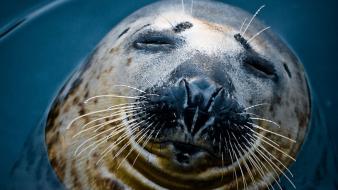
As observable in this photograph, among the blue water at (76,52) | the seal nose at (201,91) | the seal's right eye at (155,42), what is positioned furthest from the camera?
the blue water at (76,52)

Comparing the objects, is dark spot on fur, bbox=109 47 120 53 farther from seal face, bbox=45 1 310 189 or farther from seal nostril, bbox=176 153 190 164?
seal nostril, bbox=176 153 190 164

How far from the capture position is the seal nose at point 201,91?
259 cm

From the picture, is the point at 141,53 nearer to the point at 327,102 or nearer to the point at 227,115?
the point at 227,115

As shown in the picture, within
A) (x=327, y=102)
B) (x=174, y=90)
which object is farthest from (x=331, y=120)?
(x=174, y=90)

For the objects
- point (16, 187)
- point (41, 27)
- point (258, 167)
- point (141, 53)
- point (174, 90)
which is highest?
point (41, 27)

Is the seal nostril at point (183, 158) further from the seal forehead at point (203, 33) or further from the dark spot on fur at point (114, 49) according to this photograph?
the dark spot on fur at point (114, 49)

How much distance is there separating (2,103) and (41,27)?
0.91m

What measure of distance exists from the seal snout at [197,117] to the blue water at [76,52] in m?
1.21

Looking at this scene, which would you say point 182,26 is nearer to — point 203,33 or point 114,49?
point 203,33

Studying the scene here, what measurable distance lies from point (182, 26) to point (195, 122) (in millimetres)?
940

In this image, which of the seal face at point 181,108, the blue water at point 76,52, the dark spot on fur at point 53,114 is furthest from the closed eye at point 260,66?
the dark spot on fur at point 53,114

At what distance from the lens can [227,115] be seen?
2709 mm

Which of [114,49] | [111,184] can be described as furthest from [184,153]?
[114,49]

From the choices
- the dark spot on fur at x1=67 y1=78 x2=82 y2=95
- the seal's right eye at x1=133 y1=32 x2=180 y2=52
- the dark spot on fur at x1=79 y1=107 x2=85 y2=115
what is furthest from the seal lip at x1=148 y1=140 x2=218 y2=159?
the dark spot on fur at x1=67 y1=78 x2=82 y2=95
